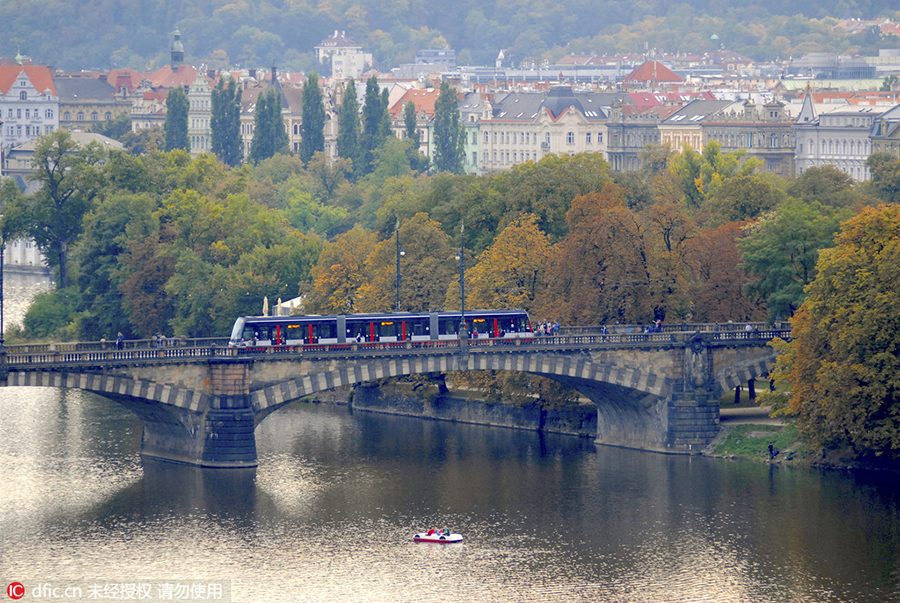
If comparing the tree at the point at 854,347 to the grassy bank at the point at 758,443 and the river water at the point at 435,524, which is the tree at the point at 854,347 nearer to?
the grassy bank at the point at 758,443

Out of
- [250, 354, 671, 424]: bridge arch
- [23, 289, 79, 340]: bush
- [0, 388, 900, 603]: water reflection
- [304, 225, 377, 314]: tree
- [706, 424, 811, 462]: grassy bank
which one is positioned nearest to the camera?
[0, 388, 900, 603]: water reflection

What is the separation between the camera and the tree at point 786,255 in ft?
386

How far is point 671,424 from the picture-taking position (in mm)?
111750

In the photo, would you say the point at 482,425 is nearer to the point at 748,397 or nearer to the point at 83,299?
the point at 748,397

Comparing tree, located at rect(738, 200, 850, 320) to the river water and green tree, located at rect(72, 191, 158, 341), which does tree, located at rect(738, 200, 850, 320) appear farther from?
green tree, located at rect(72, 191, 158, 341)

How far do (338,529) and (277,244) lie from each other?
6235 cm

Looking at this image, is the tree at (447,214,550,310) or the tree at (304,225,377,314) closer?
the tree at (447,214,550,310)

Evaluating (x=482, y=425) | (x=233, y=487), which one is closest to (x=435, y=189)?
(x=482, y=425)

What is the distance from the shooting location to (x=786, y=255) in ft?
388

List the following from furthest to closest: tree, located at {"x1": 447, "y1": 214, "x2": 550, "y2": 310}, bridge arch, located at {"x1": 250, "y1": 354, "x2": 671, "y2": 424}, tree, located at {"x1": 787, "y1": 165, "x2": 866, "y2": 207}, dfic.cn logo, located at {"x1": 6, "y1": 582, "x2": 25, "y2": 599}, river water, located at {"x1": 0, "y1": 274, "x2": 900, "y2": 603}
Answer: tree, located at {"x1": 787, "y1": 165, "x2": 866, "y2": 207}, tree, located at {"x1": 447, "y1": 214, "x2": 550, "y2": 310}, bridge arch, located at {"x1": 250, "y1": 354, "x2": 671, "y2": 424}, river water, located at {"x1": 0, "y1": 274, "x2": 900, "y2": 603}, dfic.cn logo, located at {"x1": 6, "y1": 582, "x2": 25, "y2": 599}

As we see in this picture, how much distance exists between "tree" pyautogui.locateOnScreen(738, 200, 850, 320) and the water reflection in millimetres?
14009

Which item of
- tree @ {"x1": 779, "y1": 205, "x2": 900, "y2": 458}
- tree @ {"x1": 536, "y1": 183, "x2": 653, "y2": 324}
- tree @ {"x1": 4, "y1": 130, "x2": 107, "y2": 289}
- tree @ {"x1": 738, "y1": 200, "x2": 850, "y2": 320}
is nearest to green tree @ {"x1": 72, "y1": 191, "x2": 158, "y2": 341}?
tree @ {"x1": 4, "y1": 130, "x2": 107, "y2": 289}

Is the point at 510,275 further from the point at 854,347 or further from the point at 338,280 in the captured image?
the point at 854,347

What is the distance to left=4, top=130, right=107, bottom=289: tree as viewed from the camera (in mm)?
166625
